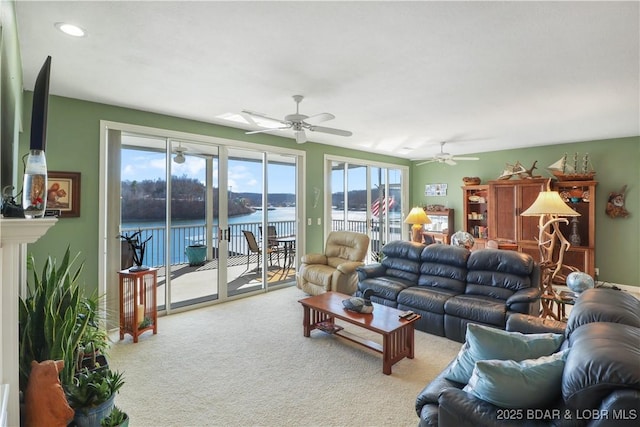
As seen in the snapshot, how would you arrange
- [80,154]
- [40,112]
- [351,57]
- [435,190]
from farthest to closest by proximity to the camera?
[435,190] < [80,154] < [351,57] < [40,112]

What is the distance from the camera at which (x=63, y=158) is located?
3551 mm

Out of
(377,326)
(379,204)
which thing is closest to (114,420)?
(377,326)

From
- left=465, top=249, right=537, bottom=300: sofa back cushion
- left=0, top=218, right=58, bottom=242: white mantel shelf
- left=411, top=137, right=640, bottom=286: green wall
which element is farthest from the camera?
left=411, top=137, right=640, bottom=286: green wall

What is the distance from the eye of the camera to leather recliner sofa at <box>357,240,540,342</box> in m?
3.36

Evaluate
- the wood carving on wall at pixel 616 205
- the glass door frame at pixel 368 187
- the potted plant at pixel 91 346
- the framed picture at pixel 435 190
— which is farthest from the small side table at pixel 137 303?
the wood carving on wall at pixel 616 205

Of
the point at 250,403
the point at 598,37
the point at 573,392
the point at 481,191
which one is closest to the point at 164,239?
the point at 250,403

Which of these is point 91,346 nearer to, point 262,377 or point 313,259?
point 262,377

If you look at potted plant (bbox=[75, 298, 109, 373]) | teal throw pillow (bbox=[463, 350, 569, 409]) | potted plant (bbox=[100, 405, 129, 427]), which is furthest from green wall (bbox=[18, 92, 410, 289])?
teal throw pillow (bbox=[463, 350, 569, 409])

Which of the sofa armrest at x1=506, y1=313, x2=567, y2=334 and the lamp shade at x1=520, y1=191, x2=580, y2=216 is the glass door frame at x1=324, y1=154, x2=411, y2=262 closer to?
the lamp shade at x1=520, y1=191, x2=580, y2=216

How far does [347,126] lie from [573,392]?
4.20 metres

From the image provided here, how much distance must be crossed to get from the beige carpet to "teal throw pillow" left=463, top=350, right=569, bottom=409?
3.21 ft

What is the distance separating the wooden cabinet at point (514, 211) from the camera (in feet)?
19.6

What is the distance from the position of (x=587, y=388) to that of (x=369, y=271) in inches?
132

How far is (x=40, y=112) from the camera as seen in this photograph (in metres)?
1.68
